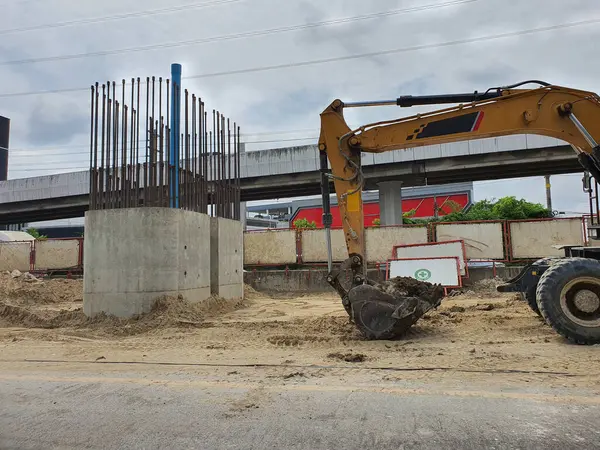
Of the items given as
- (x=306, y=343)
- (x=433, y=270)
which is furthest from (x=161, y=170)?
(x=433, y=270)

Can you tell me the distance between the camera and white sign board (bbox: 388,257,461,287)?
1530 cm

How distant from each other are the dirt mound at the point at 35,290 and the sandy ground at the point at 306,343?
442cm

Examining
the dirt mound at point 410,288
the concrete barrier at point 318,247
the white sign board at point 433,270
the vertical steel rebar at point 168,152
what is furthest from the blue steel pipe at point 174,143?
the concrete barrier at point 318,247

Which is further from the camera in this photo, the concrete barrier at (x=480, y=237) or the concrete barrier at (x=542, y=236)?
the concrete barrier at (x=480, y=237)

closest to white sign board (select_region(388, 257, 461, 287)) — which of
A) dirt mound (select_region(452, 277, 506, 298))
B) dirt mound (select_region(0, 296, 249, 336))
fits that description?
dirt mound (select_region(452, 277, 506, 298))

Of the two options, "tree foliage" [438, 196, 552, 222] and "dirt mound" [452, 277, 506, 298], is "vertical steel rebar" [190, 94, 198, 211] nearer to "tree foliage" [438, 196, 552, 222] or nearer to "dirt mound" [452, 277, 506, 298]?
"dirt mound" [452, 277, 506, 298]

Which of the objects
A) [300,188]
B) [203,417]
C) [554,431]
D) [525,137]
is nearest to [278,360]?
[203,417]

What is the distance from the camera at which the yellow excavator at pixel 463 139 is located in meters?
6.94

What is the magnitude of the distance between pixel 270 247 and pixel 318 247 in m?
2.13

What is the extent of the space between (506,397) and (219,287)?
9.12 meters

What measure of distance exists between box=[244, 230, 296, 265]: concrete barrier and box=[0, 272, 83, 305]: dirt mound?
6933 millimetres

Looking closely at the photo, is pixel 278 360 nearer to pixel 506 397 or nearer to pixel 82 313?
pixel 506 397

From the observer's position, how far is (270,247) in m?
20.2

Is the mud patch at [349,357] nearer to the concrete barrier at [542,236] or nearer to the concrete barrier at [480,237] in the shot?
the concrete barrier at [480,237]
